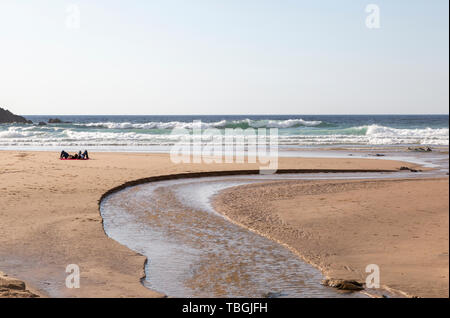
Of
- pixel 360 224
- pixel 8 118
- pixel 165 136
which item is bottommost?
pixel 360 224

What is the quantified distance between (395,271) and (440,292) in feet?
2.92

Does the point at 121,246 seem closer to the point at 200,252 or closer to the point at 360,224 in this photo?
the point at 200,252

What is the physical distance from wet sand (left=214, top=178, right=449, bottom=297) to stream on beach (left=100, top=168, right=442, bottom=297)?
41cm

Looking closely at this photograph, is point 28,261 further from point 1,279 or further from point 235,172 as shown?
point 235,172

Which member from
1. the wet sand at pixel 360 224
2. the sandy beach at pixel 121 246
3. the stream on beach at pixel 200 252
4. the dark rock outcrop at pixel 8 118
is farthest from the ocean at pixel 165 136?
the stream on beach at pixel 200 252

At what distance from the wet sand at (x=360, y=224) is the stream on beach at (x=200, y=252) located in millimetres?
Result: 414

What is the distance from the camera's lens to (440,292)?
16.4 ft

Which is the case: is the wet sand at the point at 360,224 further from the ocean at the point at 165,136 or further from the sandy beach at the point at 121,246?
the ocean at the point at 165,136

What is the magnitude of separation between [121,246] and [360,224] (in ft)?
14.2

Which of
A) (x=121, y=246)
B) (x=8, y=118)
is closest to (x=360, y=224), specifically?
(x=121, y=246)

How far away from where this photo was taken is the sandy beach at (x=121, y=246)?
5.64 metres

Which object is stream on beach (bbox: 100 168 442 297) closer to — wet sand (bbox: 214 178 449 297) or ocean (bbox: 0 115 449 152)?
wet sand (bbox: 214 178 449 297)

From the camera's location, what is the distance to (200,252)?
23.4ft
